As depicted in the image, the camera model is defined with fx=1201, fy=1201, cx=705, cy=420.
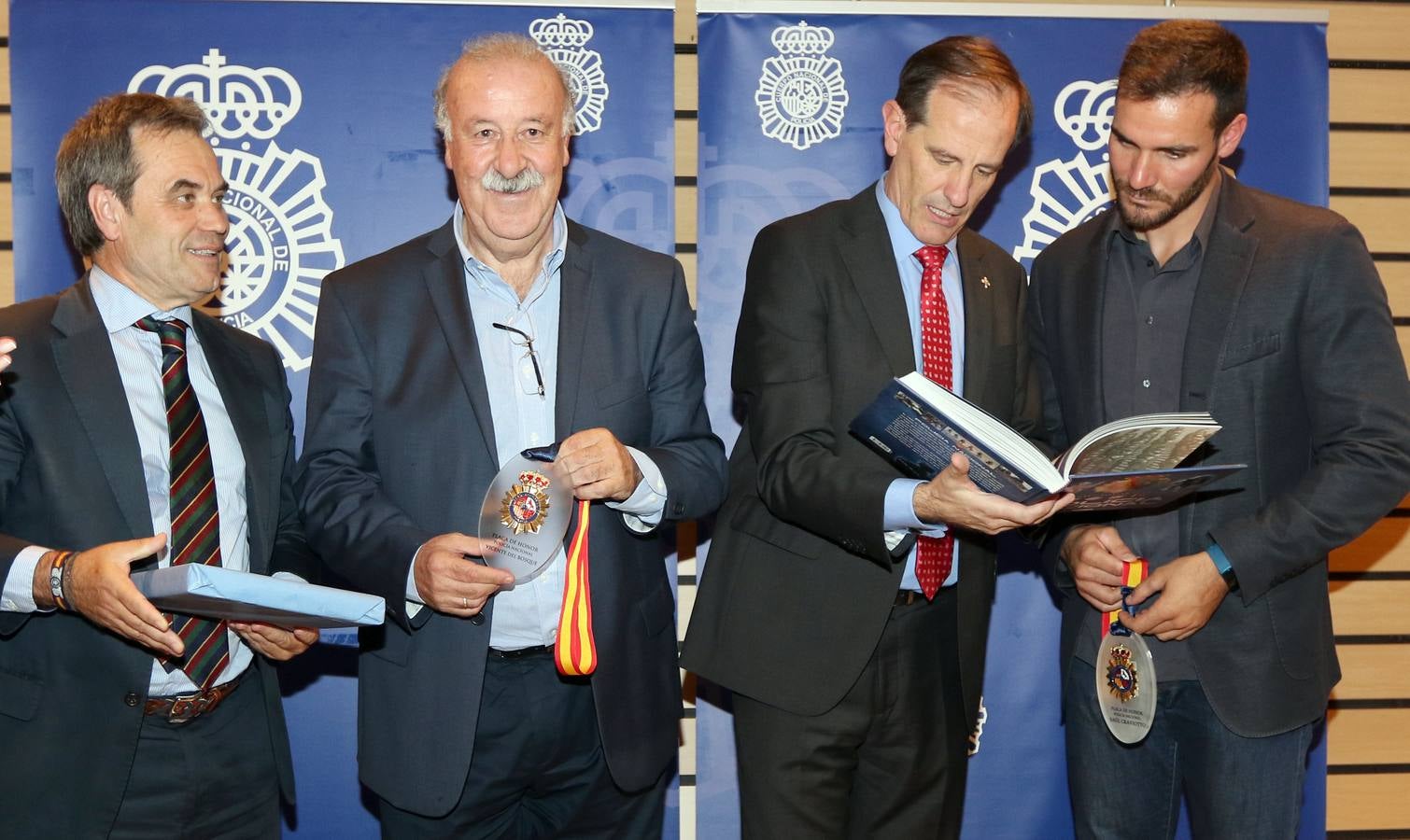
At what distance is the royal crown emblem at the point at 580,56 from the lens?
12.0 feet

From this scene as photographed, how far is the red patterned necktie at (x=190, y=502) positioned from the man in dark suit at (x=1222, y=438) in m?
1.97

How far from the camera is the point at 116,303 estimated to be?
2604mm

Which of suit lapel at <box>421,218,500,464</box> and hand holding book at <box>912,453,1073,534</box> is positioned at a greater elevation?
suit lapel at <box>421,218,500,464</box>

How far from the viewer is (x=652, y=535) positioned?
2.77m

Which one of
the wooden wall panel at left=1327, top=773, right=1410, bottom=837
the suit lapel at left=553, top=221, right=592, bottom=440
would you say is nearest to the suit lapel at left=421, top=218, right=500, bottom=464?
the suit lapel at left=553, top=221, right=592, bottom=440

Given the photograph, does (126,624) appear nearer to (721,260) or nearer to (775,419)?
(775,419)

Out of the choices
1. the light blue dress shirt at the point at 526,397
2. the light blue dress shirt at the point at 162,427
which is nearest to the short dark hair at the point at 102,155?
the light blue dress shirt at the point at 162,427

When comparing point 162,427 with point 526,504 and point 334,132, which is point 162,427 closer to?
point 526,504

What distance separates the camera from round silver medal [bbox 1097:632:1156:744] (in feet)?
9.07

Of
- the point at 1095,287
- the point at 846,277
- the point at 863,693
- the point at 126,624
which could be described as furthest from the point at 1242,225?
the point at 126,624

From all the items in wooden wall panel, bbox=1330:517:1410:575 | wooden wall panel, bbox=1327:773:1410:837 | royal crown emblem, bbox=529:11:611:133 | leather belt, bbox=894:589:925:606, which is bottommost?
wooden wall panel, bbox=1327:773:1410:837

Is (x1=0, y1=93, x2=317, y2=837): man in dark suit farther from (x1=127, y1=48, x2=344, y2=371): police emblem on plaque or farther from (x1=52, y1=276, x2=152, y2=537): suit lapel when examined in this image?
(x1=127, y1=48, x2=344, y2=371): police emblem on plaque

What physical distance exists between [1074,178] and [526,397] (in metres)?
2.13

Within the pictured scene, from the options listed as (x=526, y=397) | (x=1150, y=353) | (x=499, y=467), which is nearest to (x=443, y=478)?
(x=499, y=467)
